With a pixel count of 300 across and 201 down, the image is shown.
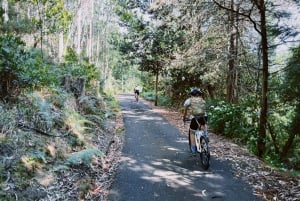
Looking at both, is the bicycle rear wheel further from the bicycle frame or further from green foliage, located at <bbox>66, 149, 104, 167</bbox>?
green foliage, located at <bbox>66, 149, 104, 167</bbox>

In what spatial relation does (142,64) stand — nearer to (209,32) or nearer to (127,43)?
(127,43)

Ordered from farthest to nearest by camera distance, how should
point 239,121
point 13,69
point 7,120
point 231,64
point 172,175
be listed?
point 231,64, point 239,121, point 13,69, point 172,175, point 7,120

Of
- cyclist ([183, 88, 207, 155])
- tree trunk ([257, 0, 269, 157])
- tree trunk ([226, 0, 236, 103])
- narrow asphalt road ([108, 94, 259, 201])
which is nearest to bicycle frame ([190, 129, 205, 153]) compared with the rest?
cyclist ([183, 88, 207, 155])

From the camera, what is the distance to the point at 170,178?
6.96 m

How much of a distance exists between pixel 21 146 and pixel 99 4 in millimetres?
42066

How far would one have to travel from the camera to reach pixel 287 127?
11914 mm

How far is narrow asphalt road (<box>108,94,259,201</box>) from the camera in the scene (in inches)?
236

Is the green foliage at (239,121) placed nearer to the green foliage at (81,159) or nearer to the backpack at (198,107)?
the backpack at (198,107)

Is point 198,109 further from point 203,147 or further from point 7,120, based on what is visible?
point 7,120

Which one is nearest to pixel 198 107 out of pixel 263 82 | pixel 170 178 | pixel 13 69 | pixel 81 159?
pixel 170 178

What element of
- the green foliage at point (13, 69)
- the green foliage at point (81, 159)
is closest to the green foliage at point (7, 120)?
the green foliage at point (13, 69)

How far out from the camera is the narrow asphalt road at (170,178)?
6.00m

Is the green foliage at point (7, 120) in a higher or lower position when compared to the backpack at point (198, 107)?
Answer: lower

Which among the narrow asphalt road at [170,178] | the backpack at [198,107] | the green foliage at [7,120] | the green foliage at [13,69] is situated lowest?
the narrow asphalt road at [170,178]
